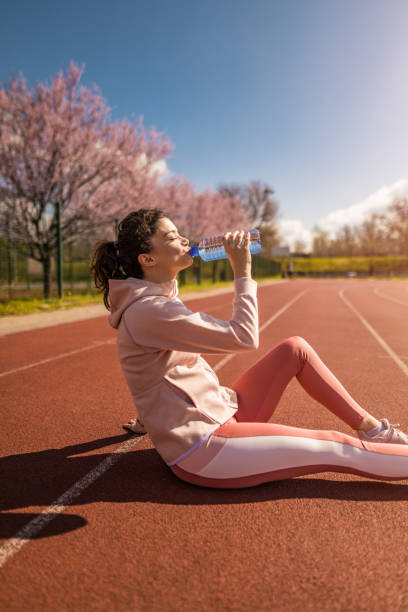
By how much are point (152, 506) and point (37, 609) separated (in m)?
0.86

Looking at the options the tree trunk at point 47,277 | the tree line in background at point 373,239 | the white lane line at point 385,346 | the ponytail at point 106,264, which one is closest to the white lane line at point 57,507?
the ponytail at point 106,264

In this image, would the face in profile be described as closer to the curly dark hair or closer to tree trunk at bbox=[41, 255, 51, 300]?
the curly dark hair

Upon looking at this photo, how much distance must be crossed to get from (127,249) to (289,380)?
1347 mm

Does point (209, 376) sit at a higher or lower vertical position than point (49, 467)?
higher

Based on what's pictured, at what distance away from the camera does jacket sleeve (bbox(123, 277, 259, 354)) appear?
2.26 m

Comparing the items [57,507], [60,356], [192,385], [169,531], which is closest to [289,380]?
[192,385]

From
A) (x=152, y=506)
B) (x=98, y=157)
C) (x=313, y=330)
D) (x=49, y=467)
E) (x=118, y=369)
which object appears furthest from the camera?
(x=98, y=157)

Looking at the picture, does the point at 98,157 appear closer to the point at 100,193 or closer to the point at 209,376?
the point at 100,193

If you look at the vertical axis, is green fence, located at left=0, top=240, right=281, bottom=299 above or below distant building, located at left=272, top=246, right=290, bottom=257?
below

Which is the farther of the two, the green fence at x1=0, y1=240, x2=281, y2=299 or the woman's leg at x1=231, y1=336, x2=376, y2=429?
the green fence at x1=0, y1=240, x2=281, y2=299

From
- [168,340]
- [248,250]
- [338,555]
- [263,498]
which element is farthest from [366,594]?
[248,250]

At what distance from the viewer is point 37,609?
69.8 inches

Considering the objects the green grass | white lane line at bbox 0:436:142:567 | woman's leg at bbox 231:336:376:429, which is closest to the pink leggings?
woman's leg at bbox 231:336:376:429

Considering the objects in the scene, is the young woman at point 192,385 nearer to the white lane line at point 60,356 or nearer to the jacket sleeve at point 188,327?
the jacket sleeve at point 188,327
